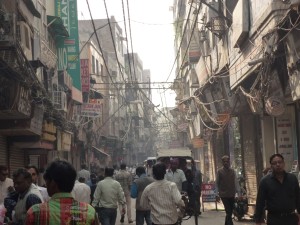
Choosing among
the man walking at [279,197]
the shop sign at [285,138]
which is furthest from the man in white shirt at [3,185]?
the shop sign at [285,138]

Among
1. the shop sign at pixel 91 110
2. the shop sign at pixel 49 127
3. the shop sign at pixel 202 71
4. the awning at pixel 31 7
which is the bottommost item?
the shop sign at pixel 49 127

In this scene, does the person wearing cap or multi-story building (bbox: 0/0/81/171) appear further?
multi-story building (bbox: 0/0/81/171)

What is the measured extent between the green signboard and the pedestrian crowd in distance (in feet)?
40.4

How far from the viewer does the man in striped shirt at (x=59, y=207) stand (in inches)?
144

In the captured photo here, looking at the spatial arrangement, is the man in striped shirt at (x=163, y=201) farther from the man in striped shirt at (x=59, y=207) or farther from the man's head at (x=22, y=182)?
the man in striped shirt at (x=59, y=207)

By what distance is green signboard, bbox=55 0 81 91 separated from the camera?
86.7 feet

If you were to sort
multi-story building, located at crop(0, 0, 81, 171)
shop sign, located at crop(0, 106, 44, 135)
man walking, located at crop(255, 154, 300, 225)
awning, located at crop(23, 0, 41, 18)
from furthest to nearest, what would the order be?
awning, located at crop(23, 0, 41, 18) < shop sign, located at crop(0, 106, 44, 135) < multi-story building, located at crop(0, 0, 81, 171) < man walking, located at crop(255, 154, 300, 225)

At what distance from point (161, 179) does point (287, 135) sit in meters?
5.99

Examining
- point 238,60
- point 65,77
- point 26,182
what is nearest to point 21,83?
point 238,60

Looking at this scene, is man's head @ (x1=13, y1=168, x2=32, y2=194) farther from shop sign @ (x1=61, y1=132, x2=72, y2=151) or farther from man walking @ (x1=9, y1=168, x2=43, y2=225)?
shop sign @ (x1=61, y1=132, x2=72, y2=151)

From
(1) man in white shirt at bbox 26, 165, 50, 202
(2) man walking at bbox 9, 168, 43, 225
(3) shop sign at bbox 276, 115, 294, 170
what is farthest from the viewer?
(3) shop sign at bbox 276, 115, 294, 170

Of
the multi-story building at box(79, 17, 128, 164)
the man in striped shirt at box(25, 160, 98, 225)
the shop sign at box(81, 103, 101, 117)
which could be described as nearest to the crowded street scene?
the man in striped shirt at box(25, 160, 98, 225)

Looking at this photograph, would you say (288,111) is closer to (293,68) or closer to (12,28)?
(293,68)

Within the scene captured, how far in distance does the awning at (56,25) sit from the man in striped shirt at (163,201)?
18.3 meters
